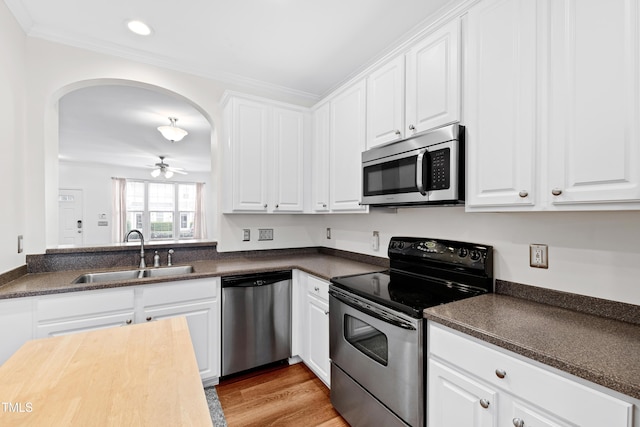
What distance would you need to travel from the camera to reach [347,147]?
7.69 ft

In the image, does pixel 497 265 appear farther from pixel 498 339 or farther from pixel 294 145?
pixel 294 145

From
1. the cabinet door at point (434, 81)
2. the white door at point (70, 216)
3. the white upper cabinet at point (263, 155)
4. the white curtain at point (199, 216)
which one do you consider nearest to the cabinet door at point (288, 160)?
the white upper cabinet at point (263, 155)

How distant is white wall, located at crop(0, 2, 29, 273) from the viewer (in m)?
1.72

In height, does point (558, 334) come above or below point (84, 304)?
above

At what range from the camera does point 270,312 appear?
2.35 metres

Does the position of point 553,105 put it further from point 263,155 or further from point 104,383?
point 263,155

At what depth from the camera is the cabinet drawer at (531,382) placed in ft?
2.67

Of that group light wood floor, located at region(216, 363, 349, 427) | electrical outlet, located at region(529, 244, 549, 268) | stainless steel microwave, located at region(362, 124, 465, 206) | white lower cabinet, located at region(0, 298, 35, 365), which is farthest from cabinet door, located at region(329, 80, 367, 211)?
white lower cabinet, located at region(0, 298, 35, 365)

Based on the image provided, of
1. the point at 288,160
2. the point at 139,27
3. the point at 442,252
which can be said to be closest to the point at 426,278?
the point at 442,252

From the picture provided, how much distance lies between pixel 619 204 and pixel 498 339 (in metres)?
0.63

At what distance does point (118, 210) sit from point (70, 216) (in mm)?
884

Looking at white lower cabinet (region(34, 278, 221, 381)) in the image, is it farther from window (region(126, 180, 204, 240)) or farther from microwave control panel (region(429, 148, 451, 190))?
window (region(126, 180, 204, 240))

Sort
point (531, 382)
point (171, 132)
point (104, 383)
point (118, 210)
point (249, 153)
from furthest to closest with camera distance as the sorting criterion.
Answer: point (118, 210) < point (171, 132) < point (249, 153) < point (531, 382) < point (104, 383)

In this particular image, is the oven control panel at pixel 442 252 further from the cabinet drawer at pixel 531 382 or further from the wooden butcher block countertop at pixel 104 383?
the wooden butcher block countertop at pixel 104 383
